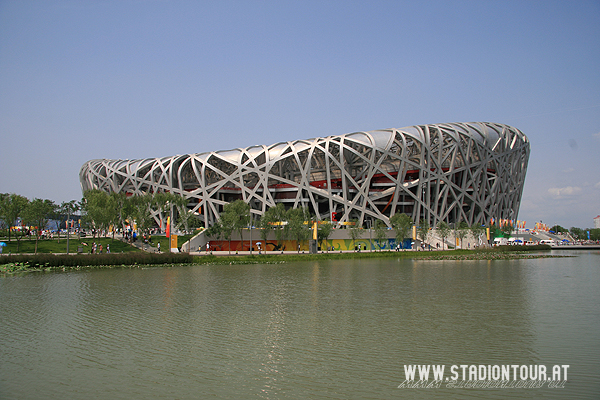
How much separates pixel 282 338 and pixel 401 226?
160ft

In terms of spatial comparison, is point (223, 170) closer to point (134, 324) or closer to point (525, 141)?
point (525, 141)

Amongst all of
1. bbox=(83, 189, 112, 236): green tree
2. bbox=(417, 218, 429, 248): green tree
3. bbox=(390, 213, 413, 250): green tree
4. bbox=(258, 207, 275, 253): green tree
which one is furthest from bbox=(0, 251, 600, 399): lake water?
bbox=(417, 218, 429, 248): green tree

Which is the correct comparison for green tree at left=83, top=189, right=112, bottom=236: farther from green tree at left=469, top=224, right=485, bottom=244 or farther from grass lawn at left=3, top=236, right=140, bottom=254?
green tree at left=469, top=224, right=485, bottom=244

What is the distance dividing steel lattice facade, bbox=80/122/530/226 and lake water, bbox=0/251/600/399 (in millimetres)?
45966

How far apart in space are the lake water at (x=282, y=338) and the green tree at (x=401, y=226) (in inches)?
1400

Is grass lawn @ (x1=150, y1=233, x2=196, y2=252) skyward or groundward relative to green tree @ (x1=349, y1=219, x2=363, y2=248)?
groundward

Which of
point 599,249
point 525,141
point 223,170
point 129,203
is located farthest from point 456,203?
point 129,203

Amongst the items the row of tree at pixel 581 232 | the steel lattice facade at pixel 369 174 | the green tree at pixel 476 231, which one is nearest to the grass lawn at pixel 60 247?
the steel lattice facade at pixel 369 174

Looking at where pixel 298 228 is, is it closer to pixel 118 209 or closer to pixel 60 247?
pixel 118 209

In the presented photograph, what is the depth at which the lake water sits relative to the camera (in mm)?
9398

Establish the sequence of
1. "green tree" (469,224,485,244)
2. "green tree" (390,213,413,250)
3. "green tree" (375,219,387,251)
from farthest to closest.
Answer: "green tree" (469,224,485,244) → "green tree" (390,213,413,250) → "green tree" (375,219,387,251)

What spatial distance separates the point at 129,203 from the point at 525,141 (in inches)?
2655

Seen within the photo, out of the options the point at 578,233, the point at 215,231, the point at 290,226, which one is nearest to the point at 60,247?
the point at 215,231

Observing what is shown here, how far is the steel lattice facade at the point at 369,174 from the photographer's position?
227 feet
